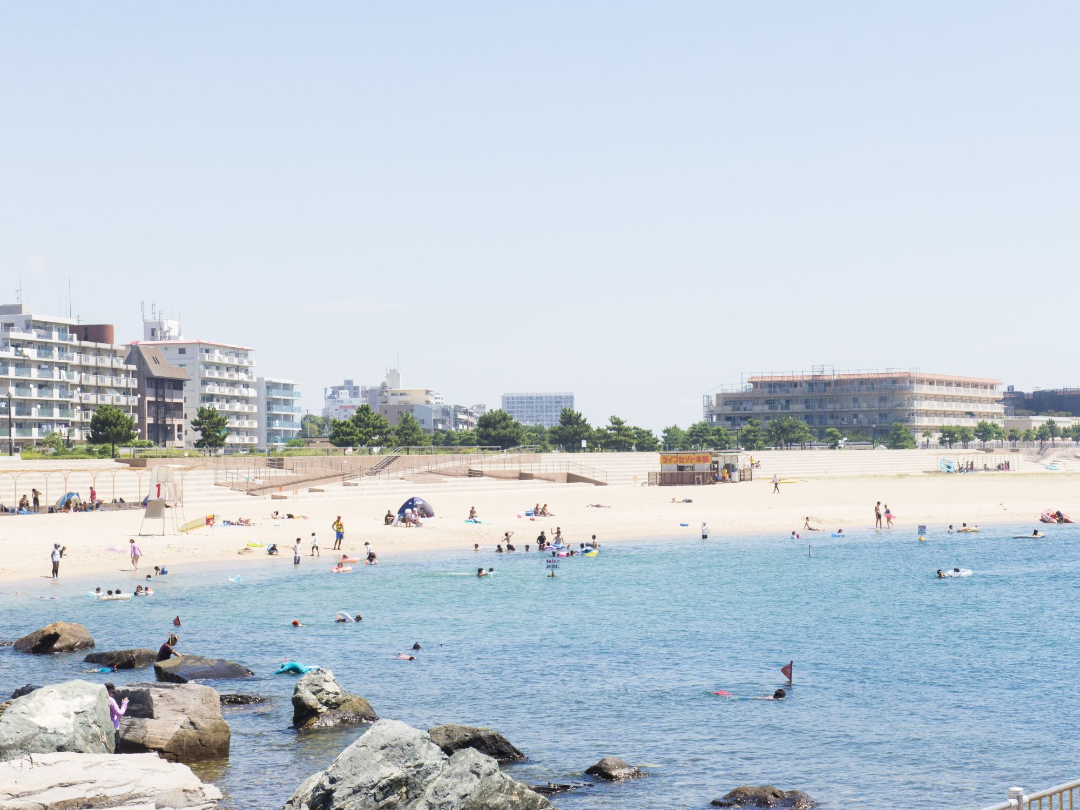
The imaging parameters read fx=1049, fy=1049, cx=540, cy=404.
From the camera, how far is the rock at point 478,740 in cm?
2206

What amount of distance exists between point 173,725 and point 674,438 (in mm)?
162159

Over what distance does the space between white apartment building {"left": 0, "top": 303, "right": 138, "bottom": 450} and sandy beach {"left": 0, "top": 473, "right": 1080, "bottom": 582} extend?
5838 cm

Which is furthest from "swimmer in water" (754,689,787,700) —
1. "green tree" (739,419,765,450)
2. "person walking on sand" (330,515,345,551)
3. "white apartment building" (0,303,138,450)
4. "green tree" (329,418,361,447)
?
"green tree" (739,419,765,450)

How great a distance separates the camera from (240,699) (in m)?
27.1

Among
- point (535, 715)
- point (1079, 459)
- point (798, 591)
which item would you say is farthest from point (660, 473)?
point (1079, 459)

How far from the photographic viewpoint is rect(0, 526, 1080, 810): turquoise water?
22.1 m

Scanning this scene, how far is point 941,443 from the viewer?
185 meters

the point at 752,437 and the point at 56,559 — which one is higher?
the point at 752,437

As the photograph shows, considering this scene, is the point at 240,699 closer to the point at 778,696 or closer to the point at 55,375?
the point at 778,696

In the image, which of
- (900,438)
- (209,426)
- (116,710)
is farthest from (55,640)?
(900,438)

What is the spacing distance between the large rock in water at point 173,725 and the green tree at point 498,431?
105343 millimetres

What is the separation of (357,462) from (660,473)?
29237 millimetres

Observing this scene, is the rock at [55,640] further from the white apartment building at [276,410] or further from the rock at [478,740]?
the white apartment building at [276,410]

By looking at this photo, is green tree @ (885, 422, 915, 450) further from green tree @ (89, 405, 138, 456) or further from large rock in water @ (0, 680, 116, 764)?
large rock in water @ (0, 680, 116, 764)
